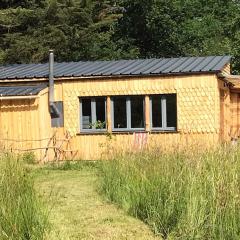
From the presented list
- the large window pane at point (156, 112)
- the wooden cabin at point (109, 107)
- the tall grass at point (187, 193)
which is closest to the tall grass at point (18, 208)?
the tall grass at point (187, 193)

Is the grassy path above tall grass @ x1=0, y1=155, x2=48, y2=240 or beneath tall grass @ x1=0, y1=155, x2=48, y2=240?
beneath

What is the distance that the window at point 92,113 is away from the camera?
17.8 m

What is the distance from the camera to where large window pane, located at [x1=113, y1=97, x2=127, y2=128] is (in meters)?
17.7

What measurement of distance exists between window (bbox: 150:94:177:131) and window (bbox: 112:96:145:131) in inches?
13.9

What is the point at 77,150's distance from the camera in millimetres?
17734

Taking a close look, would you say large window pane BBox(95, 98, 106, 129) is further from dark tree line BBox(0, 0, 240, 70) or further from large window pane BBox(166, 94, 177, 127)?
dark tree line BBox(0, 0, 240, 70)

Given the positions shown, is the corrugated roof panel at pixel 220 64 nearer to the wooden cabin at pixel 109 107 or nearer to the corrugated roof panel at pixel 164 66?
the wooden cabin at pixel 109 107

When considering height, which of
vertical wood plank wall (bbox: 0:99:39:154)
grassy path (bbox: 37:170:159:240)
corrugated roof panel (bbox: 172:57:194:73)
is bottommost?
grassy path (bbox: 37:170:159:240)

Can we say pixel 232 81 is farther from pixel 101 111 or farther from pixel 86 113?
pixel 86 113

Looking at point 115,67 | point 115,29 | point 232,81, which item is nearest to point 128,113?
point 115,67

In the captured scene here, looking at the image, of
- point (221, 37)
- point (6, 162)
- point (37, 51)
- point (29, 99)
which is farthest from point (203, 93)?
point (221, 37)

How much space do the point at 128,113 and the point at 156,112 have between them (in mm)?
869

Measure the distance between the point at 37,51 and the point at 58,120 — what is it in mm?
12060

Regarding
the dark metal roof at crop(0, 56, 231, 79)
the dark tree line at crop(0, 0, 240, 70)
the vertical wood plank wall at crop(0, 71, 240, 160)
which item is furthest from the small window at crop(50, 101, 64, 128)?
the dark tree line at crop(0, 0, 240, 70)
